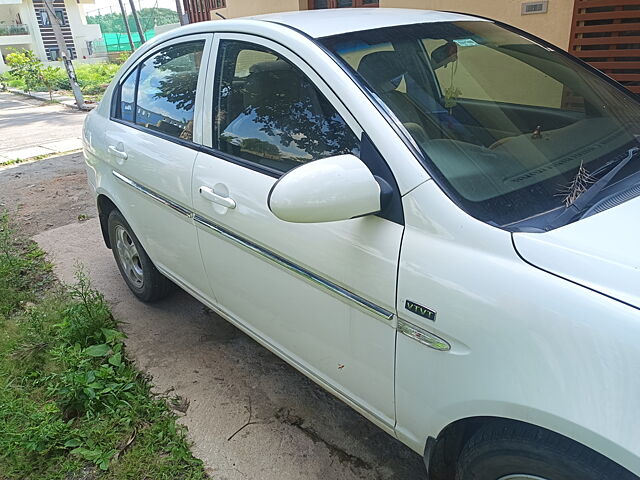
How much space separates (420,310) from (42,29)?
4434 cm

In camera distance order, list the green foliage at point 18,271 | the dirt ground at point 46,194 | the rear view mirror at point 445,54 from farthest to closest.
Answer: the dirt ground at point 46,194 → the green foliage at point 18,271 → the rear view mirror at point 445,54

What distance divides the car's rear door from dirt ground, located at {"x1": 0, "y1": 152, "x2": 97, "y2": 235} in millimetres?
2437

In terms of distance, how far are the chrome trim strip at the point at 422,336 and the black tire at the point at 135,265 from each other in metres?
2.06

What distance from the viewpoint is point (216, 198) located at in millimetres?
2156

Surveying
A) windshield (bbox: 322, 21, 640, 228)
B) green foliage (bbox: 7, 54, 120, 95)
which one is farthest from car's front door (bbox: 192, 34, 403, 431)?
green foliage (bbox: 7, 54, 120, 95)

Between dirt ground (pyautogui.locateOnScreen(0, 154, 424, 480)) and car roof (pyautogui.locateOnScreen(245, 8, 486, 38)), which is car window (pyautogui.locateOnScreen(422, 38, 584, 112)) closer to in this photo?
car roof (pyautogui.locateOnScreen(245, 8, 486, 38))

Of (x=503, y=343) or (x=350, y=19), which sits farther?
(x=350, y=19)

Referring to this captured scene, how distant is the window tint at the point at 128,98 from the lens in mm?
3000

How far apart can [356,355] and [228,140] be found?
1067mm

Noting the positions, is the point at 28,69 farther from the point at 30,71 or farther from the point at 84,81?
the point at 84,81

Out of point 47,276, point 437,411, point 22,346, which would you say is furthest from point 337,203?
point 47,276

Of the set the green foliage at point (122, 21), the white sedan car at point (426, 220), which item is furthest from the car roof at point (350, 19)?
the green foliage at point (122, 21)

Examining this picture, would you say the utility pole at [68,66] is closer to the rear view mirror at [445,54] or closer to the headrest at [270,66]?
the headrest at [270,66]

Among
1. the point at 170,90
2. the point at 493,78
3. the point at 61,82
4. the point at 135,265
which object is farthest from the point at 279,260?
the point at 61,82
